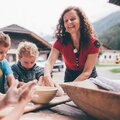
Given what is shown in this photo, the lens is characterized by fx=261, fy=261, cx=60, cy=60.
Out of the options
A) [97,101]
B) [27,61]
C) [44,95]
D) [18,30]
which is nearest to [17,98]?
[97,101]

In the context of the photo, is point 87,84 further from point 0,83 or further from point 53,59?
point 0,83

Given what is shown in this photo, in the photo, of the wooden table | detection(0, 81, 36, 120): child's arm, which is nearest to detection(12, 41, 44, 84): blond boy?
the wooden table

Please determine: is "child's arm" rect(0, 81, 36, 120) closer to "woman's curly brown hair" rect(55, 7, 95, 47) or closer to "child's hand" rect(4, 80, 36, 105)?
"child's hand" rect(4, 80, 36, 105)

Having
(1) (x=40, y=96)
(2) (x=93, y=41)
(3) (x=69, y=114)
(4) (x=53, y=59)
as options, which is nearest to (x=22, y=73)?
(4) (x=53, y=59)

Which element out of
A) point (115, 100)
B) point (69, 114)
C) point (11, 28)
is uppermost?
point (11, 28)

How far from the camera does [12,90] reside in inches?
42.8

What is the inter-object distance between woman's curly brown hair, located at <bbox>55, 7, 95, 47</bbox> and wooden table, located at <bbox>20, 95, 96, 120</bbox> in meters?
0.91

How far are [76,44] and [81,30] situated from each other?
152mm

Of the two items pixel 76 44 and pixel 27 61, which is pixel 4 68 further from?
pixel 76 44

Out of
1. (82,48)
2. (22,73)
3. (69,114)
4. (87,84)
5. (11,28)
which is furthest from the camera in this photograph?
(11,28)

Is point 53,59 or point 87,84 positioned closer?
point 87,84

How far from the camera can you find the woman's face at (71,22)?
249cm

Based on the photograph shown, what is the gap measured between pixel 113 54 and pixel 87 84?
66398mm

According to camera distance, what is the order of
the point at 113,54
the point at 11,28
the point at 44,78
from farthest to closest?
the point at 113,54, the point at 11,28, the point at 44,78
